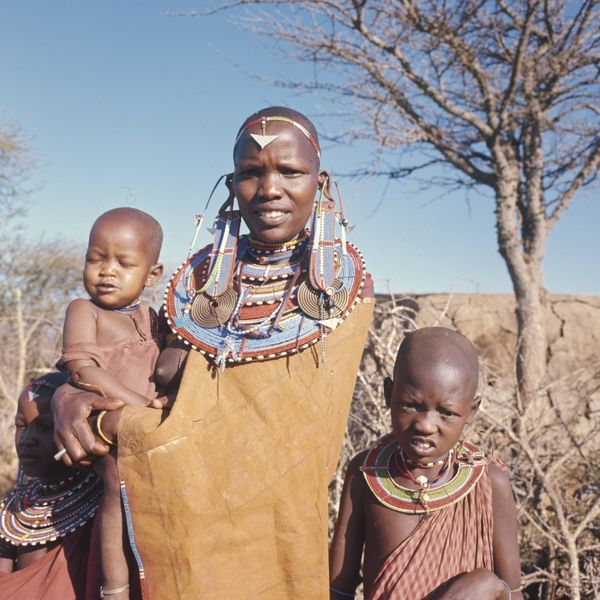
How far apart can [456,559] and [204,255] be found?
3.64ft

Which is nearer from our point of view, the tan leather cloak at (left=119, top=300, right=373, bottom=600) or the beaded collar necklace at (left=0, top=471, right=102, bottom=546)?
the tan leather cloak at (left=119, top=300, right=373, bottom=600)

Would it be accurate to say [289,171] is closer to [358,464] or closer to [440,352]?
[440,352]

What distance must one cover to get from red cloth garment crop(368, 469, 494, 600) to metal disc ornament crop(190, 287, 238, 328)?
78 centimetres

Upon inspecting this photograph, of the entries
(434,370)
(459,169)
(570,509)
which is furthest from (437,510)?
(459,169)

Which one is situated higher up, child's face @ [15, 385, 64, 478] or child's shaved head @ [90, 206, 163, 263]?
child's shaved head @ [90, 206, 163, 263]

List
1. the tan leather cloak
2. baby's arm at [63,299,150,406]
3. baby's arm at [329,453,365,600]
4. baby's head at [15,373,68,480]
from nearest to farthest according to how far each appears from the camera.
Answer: the tan leather cloak
baby's arm at [63,299,150,406]
baby's arm at [329,453,365,600]
baby's head at [15,373,68,480]

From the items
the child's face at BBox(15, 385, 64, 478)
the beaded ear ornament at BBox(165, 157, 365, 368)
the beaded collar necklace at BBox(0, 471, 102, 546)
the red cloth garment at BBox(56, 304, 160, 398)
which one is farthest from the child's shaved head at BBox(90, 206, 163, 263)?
the beaded collar necklace at BBox(0, 471, 102, 546)

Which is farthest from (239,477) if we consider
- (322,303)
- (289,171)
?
(289,171)

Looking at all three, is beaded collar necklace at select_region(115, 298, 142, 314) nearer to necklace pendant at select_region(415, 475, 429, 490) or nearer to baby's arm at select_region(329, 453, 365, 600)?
baby's arm at select_region(329, 453, 365, 600)

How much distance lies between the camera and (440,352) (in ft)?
5.64

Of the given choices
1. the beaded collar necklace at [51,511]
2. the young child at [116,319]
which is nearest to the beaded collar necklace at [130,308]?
the young child at [116,319]

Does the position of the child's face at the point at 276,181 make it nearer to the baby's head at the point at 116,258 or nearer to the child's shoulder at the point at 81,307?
the baby's head at the point at 116,258

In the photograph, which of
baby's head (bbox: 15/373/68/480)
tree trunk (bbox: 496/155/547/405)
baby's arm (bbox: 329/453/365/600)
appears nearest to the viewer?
baby's arm (bbox: 329/453/365/600)

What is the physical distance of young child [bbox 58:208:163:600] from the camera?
1779 millimetres
